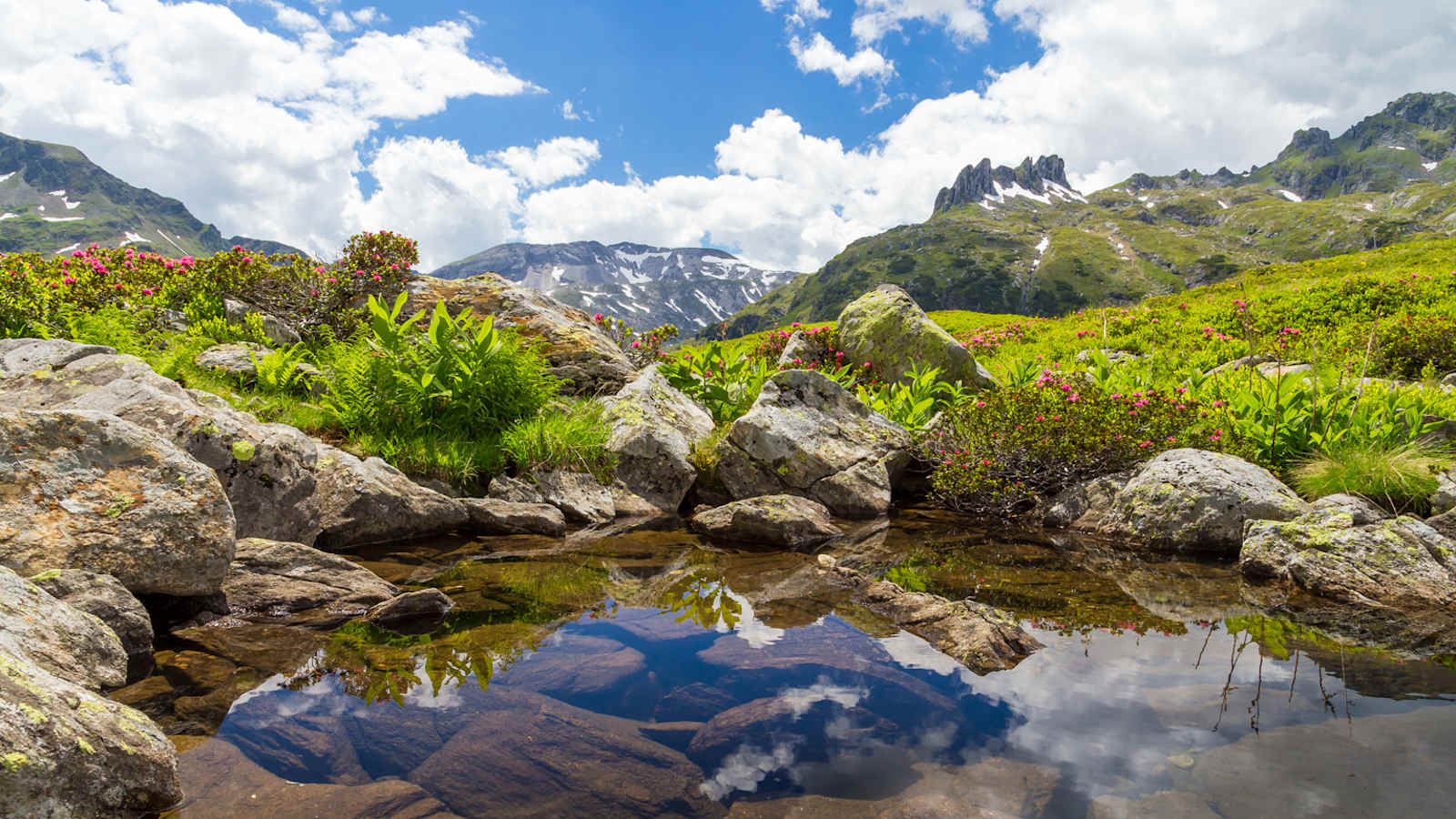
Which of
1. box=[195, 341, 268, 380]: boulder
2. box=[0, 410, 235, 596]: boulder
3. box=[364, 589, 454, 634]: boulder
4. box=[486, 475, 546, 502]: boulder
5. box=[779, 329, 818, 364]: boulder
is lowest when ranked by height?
box=[364, 589, 454, 634]: boulder

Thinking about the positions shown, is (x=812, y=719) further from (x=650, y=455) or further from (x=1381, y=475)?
(x=1381, y=475)

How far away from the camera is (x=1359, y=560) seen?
6402mm

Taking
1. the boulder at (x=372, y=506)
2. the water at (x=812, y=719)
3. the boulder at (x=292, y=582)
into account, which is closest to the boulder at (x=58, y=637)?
the water at (x=812, y=719)

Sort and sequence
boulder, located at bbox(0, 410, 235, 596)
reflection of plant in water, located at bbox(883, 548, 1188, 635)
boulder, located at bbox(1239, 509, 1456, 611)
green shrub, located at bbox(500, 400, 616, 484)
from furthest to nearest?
1. green shrub, located at bbox(500, 400, 616, 484)
2. boulder, located at bbox(1239, 509, 1456, 611)
3. reflection of plant in water, located at bbox(883, 548, 1188, 635)
4. boulder, located at bbox(0, 410, 235, 596)

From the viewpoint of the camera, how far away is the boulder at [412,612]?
17.2ft

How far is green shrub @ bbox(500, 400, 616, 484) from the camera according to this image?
9875 millimetres

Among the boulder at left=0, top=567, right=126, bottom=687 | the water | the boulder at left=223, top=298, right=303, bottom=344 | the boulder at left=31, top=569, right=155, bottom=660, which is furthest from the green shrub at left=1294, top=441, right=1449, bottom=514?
the boulder at left=223, top=298, right=303, bottom=344

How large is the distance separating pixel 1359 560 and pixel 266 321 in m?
18.2

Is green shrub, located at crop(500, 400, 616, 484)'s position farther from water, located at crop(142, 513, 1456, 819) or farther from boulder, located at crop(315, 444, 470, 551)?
water, located at crop(142, 513, 1456, 819)

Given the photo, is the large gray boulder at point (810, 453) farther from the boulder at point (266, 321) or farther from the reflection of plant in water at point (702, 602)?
the boulder at point (266, 321)

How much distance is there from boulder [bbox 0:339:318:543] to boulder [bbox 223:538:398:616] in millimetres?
838

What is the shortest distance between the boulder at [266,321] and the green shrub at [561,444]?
7343mm

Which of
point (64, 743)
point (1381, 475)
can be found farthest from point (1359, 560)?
point (64, 743)

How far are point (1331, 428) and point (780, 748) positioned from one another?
399 inches
